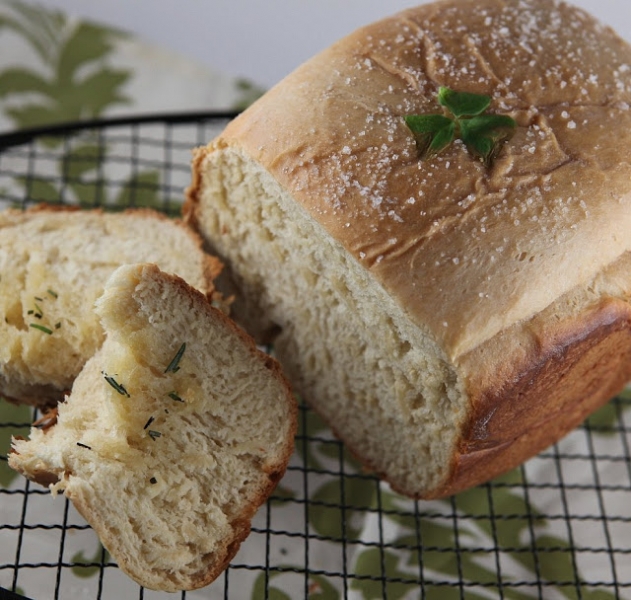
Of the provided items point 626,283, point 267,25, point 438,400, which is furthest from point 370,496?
point 267,25

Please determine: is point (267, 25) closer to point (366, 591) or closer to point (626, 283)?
point (626, 283)

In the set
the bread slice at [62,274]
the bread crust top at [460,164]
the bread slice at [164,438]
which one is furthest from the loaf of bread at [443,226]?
the bread slice at [164,438]

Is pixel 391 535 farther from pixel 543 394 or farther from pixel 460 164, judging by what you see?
pixel 460 164

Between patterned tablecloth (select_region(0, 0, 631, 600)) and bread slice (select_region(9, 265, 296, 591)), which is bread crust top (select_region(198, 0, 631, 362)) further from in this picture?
patterned tablecloth (select_region(0, 0, 631, 600))

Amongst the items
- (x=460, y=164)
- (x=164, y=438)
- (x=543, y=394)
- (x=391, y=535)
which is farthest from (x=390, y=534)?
(x=460, y=164)

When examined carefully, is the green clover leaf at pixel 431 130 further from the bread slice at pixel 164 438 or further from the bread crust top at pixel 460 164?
the bread slice at pixel 164 438

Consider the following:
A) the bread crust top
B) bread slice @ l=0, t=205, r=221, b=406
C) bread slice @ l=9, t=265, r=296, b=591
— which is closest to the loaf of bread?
the bread crust top
